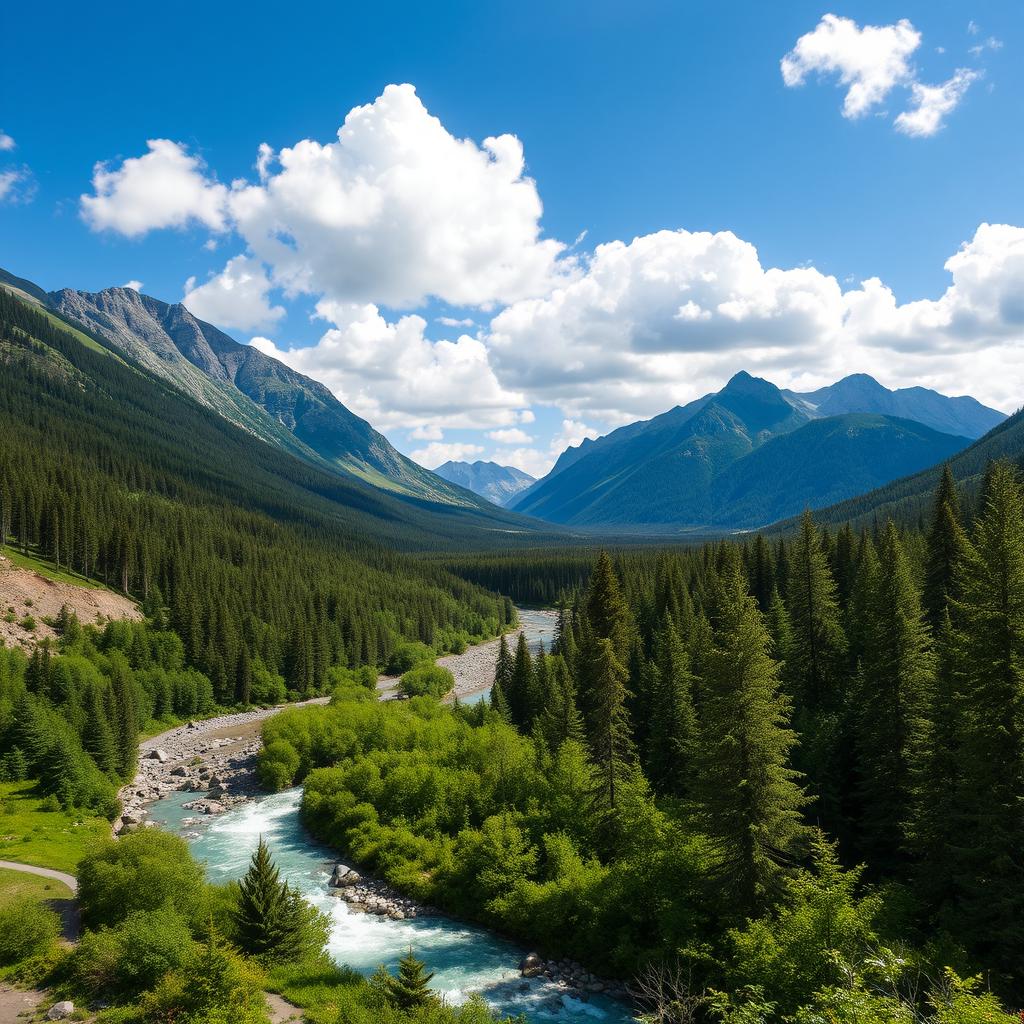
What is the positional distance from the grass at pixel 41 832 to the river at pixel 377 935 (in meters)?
7.77

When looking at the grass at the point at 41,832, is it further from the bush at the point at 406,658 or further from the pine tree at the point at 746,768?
the bush at the point at 406,658

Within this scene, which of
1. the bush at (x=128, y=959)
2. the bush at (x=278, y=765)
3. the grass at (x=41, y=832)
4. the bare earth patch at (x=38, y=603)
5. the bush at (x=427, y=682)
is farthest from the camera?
the bush at (x=427, y=682)

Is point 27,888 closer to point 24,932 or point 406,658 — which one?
point 24,932

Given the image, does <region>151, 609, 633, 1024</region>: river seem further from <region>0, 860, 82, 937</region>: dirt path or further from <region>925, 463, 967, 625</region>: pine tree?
<region>925, 463, 967, 625</region>: pine tree

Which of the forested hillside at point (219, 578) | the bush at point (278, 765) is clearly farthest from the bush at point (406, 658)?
the bush at point (278, 765)

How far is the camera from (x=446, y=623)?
170875 mm

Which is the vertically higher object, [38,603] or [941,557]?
[941,557]

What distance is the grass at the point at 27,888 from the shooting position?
38528 millimetres

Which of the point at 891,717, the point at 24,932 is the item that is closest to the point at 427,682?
the point at 24,932

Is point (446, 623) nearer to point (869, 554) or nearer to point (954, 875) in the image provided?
point (869, 554)

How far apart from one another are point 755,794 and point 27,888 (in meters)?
43.8

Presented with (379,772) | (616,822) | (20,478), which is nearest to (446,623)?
(20,478)

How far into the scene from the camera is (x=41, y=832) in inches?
2029

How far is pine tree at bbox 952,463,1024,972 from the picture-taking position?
26203 millimetres
